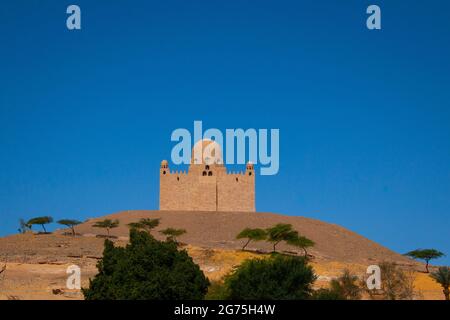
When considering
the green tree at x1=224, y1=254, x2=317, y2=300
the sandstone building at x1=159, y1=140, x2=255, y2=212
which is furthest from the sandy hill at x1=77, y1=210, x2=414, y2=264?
the green tree at x1=224, y1=254, x2=317, y2=300

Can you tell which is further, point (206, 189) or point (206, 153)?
point (206, 153)

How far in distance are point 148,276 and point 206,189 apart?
50.5 m

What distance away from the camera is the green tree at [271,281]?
21234 millimetres

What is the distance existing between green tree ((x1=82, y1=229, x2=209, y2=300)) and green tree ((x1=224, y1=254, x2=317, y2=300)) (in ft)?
5.02

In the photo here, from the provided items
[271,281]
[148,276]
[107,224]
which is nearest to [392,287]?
[271,281]

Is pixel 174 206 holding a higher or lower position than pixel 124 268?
higher

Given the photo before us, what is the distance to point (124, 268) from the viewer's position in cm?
2353

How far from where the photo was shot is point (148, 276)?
23.1m

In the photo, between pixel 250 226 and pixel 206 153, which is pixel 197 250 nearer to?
pixel 250 226

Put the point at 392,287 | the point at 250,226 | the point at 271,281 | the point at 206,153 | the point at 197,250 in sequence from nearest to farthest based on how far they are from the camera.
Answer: the point at 271,281
the point at 392,287
the point at 197,250
the point at 250,226
the point at 206,153

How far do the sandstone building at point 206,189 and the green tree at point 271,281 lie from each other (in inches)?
1979
